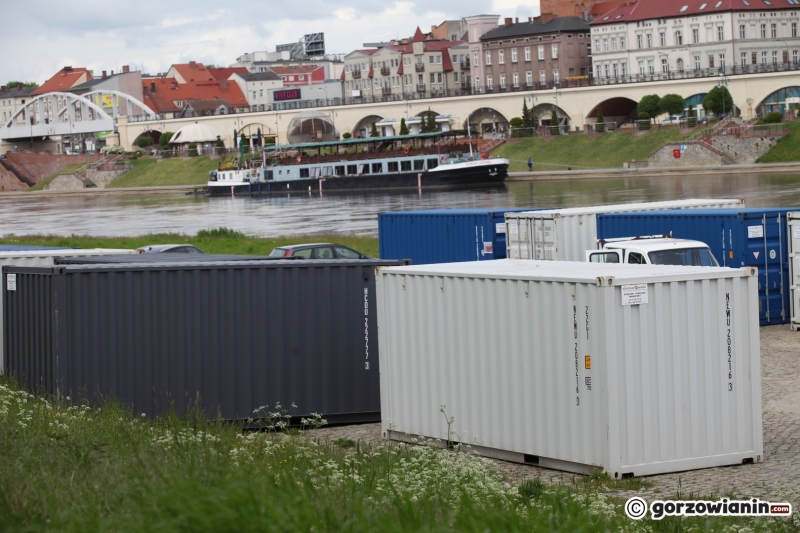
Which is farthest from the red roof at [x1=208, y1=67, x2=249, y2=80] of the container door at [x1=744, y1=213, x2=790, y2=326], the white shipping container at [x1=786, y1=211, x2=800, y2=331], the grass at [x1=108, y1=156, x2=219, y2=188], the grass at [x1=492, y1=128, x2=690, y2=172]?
the white shipping container at [x1=786, y1=211, x2=800, y2=331]

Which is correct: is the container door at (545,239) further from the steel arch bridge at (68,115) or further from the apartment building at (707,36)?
the steel arch bridge at (68,115)

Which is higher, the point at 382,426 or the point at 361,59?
the point at 361,59

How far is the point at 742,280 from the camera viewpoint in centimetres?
1171

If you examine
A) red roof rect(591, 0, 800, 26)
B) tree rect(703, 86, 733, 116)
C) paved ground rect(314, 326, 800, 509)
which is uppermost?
red roof rect(591, 0, 800, 26)

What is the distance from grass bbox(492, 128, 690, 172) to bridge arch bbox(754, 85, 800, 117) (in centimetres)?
1331

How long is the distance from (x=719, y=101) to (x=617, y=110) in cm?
2133

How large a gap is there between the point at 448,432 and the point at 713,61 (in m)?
102

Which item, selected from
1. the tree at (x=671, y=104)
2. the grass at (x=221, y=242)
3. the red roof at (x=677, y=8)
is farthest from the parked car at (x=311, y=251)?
the red roof at (x=677, y=8)

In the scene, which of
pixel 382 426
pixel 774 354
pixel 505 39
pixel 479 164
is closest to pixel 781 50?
pixel 505 39

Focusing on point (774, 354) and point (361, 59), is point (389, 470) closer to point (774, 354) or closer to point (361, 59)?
point (774, 354)

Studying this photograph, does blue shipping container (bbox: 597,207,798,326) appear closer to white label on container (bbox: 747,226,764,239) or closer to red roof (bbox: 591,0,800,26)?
white label on container (bbox: 747,226,764,239)

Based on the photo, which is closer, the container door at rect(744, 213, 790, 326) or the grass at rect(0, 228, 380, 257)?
the container door at rect(744, 213, 790, 326)

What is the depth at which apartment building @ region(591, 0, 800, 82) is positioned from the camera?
352 ft

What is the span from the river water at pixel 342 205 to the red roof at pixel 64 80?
91.6 metres
